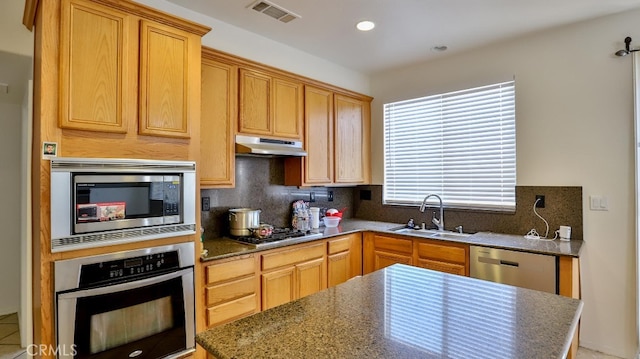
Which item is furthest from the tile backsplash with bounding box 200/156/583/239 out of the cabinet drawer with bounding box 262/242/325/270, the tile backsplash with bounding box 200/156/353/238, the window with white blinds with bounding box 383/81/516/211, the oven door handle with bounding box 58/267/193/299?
the oven door handle with bounding box 58/267/193/299

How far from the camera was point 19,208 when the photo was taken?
12.3 ft

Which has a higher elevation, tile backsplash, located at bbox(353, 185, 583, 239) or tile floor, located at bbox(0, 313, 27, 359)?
tile backsplash, located at bbox(353, 185, 583, 239)

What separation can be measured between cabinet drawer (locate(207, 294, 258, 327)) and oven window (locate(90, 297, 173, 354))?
0.97ft

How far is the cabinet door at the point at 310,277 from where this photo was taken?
2939 mm

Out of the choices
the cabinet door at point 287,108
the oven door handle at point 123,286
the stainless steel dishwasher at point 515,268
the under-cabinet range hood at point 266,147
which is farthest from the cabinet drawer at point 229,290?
the stainless steel dishwasher at point 515,268

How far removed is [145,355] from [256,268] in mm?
888

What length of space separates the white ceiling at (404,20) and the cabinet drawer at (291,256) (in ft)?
6.32

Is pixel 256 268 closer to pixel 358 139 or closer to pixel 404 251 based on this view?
pixel 404 251

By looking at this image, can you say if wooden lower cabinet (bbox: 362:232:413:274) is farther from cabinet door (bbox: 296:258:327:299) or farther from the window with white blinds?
the window with white blinds

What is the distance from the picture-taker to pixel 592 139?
110 inches

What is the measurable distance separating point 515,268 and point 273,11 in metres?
2.73

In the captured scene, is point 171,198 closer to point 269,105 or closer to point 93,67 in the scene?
point 93,67

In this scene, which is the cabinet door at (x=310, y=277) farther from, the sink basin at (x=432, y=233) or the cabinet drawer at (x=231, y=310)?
the sink basin at (x=432, y=233)

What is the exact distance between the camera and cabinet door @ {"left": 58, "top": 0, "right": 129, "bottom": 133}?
179 centimetres
